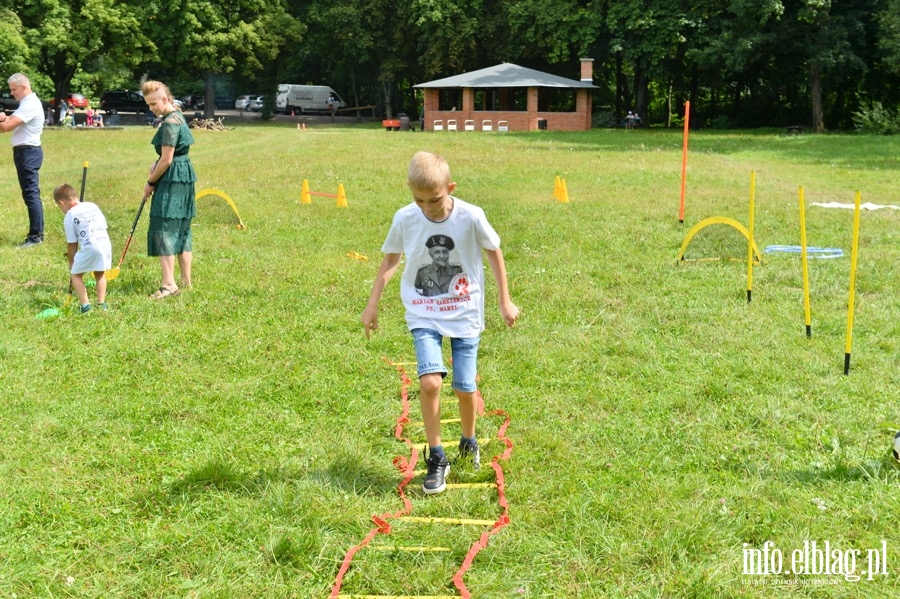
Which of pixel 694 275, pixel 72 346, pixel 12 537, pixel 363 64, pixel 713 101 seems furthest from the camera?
pixel 363 64

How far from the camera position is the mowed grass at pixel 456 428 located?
3895 millimetres

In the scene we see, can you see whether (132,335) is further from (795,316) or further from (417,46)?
(417,46)

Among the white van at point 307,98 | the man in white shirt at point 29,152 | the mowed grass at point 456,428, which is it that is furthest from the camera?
the white van at point 307,98

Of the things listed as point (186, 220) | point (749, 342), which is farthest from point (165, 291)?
point (749, 342)

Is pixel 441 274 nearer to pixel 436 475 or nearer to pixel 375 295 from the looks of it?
pixel 375 295

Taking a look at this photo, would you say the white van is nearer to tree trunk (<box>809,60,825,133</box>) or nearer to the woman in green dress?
tree trunk (<box>809,60,825,133</box>)

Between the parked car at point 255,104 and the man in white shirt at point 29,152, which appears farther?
the parked car at point 255,104

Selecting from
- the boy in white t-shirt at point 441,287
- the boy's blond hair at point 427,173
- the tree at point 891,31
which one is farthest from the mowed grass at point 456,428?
the tree at point 891,31

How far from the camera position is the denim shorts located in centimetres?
449

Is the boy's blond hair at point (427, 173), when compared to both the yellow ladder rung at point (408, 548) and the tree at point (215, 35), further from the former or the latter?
the tree at point (215, 35)

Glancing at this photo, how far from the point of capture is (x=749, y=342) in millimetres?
7070

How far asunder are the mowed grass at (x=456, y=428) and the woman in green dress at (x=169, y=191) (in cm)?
45

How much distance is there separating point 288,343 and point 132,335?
4.10ft

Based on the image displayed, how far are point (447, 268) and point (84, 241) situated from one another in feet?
14.6
